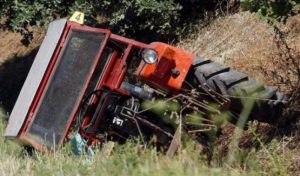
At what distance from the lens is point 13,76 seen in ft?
60.6

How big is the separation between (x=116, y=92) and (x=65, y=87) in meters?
0.64

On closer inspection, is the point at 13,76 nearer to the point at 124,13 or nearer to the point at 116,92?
the point at 124,13

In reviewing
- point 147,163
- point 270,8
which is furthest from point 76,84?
point 147,163

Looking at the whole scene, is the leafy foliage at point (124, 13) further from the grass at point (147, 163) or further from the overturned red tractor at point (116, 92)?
the grass at point (147, 163)

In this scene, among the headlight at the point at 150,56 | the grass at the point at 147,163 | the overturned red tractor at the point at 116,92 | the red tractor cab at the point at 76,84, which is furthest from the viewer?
the red tractor cab at the point at 76,84

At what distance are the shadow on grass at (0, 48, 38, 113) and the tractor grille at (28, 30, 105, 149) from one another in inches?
320

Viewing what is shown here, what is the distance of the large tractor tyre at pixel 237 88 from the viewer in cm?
772

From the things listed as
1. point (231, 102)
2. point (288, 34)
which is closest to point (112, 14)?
point (288, 34)

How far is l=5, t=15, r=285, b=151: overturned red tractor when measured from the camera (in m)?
7.77

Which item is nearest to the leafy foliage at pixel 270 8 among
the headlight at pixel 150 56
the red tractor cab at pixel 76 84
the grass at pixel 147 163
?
the red tractor cab at pixel 76 84

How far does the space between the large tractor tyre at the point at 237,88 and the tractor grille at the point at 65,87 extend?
1123mm

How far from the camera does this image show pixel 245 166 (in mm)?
5574

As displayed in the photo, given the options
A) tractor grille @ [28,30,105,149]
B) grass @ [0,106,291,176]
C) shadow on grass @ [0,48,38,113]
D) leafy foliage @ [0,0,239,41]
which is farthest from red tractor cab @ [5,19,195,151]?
shadow on grass @ [0,48,38,113]

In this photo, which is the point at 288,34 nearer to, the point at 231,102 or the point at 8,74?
the point at 231,102
